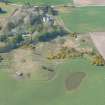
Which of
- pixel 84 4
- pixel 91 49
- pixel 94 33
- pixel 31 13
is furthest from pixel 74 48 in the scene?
pixel 84 4

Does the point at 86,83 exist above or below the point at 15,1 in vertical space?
below

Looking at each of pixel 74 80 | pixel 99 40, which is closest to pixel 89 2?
pixel 99 40

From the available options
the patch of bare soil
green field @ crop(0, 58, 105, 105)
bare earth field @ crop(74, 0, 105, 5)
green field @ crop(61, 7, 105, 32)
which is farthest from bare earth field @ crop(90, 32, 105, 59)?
bare earth field @ crop(74, 0, 105, 5)

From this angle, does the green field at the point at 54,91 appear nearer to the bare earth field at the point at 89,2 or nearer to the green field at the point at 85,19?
the green field at the point at 85,19

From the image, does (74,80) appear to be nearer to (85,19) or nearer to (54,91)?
(54,91)

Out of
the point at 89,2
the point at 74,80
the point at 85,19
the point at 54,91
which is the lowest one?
the point at 54,91

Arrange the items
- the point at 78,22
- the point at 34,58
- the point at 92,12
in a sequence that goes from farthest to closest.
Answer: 1. the point at 92,12
2. the point at 78,22
3. the point at 34,58

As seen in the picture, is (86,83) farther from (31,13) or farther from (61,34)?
(31,13)

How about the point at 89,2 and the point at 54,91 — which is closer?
the point at 54,91

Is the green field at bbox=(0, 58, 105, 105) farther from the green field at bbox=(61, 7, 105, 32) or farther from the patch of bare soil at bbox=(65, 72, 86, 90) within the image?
the green field at bbox=(61, 7, 105, 32)
